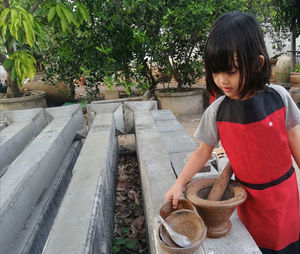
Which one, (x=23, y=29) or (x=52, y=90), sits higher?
(x=23, y=29)

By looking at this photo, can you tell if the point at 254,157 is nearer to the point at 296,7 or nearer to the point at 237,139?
the point at 237,139

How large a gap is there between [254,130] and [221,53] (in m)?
0.37

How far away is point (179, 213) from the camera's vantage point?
1136mm

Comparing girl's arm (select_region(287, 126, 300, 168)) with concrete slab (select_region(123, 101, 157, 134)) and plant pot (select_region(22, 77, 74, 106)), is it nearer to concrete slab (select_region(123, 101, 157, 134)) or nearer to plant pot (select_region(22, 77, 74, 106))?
concrete slab (select_region(123, 101, 157, 134))

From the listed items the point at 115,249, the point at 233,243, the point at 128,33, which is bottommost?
the point at 115,249

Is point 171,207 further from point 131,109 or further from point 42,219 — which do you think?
point 131,109

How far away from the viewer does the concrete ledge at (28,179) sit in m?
1.53

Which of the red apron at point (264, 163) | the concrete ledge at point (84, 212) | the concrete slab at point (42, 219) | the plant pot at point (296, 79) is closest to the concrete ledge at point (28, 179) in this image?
the concrete slab at point (42, 219)

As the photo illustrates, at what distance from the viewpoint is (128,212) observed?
2.71m

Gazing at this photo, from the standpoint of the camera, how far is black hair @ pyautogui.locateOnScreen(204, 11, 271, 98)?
1016 mm

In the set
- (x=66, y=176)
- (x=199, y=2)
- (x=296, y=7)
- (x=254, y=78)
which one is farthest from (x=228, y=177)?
(x=296, y=7)

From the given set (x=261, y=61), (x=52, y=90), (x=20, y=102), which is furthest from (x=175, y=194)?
(x=52, y=90)

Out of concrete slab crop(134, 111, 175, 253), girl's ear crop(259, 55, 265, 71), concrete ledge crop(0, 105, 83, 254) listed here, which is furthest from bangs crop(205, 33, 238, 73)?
concrete ledge crop(0, 105, 83, 254)

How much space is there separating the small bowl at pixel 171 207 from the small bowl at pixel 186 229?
0.06 meters
